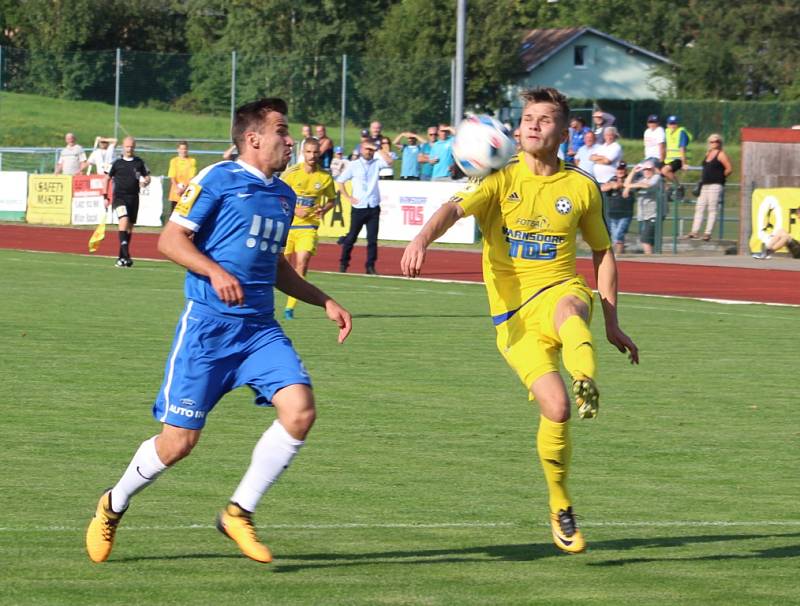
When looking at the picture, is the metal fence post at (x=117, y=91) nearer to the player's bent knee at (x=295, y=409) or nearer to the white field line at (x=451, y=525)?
the white field line at (x=451, y=525)

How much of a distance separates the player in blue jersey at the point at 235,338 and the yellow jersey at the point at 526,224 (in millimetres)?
1071

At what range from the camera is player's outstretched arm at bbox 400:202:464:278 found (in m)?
6.99

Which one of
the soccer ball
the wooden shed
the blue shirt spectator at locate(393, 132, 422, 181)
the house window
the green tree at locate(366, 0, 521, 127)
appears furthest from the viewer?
the house window

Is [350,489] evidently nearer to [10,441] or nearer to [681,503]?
[681,503]

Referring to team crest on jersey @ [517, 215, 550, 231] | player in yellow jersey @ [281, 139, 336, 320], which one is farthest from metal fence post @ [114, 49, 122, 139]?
team crest on jersey @ [517, 215, 550, 231]

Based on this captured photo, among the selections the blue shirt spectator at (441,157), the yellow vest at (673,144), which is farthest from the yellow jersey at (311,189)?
the yellow vest at (673,144)

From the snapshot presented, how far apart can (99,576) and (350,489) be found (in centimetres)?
228

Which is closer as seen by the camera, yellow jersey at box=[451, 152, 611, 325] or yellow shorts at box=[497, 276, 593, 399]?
yellow shorts at box=[497, 276, 593, 399]

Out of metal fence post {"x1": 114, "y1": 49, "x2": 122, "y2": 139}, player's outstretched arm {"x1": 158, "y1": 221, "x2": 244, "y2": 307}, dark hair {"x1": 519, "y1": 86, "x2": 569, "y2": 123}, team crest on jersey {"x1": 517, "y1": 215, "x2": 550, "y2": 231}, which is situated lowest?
player's outstretched arm {"x1": 158, "y1": 221, "x2": 244, "y2": 307}

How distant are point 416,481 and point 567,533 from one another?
1.88 metres

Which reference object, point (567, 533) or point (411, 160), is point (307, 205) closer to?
point (567, 533)

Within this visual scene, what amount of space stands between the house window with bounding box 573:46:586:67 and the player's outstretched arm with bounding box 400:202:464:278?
89.8m

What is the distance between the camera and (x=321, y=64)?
1805 inches

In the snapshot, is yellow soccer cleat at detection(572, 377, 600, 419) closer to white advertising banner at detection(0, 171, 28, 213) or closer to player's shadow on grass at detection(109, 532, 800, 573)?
player's shadow on grass at detection(109, 532, 800, 573)
